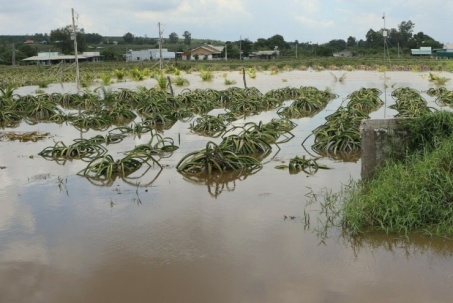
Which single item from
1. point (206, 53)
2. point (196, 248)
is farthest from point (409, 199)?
point (206, 53)

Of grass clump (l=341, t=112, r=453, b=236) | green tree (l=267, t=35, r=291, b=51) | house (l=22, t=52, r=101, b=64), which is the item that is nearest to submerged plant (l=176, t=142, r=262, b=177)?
grass clump (l=341, t=112, r=453, b=236)

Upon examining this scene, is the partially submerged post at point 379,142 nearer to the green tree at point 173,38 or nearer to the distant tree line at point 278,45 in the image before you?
the distant tree line at point 278,45

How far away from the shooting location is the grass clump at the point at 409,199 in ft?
16.7

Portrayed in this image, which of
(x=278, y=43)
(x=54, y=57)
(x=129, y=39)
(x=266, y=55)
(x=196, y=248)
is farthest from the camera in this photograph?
(x=129, y=39)

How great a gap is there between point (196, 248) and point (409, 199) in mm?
2267

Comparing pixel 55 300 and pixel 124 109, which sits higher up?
pixel 124 109

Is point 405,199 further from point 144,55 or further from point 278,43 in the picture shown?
point 278,43

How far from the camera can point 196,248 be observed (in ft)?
16.4

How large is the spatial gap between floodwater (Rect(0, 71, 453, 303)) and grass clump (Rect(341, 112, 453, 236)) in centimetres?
20

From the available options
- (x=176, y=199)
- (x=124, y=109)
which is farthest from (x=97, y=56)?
(x=176, y=199)

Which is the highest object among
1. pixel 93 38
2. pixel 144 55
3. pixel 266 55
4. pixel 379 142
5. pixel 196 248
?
pixel 93 38

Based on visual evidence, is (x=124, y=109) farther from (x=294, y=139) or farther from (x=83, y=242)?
(x=83, y=242)

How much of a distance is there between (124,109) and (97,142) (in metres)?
3.93

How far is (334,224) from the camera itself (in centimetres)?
540
